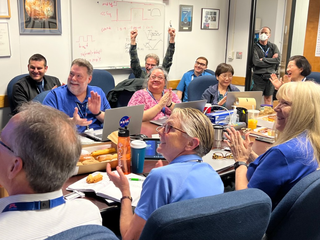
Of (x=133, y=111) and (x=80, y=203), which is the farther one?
(x=133, y=111)

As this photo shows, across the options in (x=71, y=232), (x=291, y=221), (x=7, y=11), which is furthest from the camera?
(x=7, y=11)

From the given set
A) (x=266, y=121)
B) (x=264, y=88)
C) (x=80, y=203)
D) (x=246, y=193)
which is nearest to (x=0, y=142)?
(x=80, y=203)

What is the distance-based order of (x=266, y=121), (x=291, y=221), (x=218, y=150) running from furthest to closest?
(x=266, y=121) → (x=218, y=150) → (x=291, y=221)

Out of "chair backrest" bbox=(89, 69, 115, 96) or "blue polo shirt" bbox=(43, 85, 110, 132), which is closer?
"blue polo shirt" bbox=(43, 85, 110, 132)

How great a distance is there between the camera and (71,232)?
0.72m

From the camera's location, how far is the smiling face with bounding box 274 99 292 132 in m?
1.85

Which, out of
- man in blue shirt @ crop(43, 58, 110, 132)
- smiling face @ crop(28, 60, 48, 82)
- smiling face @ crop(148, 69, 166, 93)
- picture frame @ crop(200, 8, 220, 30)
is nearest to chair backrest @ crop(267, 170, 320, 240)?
man in blue shirt @ crop(43, 58, 110, 132)

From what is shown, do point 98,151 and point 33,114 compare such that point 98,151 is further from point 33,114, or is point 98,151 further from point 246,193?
point 246,193

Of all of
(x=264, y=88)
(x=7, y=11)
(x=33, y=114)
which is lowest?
(x=264, y=88)

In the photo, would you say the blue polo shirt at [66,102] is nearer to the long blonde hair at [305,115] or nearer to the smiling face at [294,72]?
the long blonde hair at [305,115]

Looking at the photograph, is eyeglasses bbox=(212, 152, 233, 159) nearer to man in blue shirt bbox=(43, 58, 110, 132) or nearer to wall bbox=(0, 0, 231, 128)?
man in blue shirt bbox=(43, 58, 110, 132)

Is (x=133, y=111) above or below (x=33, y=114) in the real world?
below

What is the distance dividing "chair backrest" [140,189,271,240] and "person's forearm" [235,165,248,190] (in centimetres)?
71

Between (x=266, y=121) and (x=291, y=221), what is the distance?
75.4 inches
